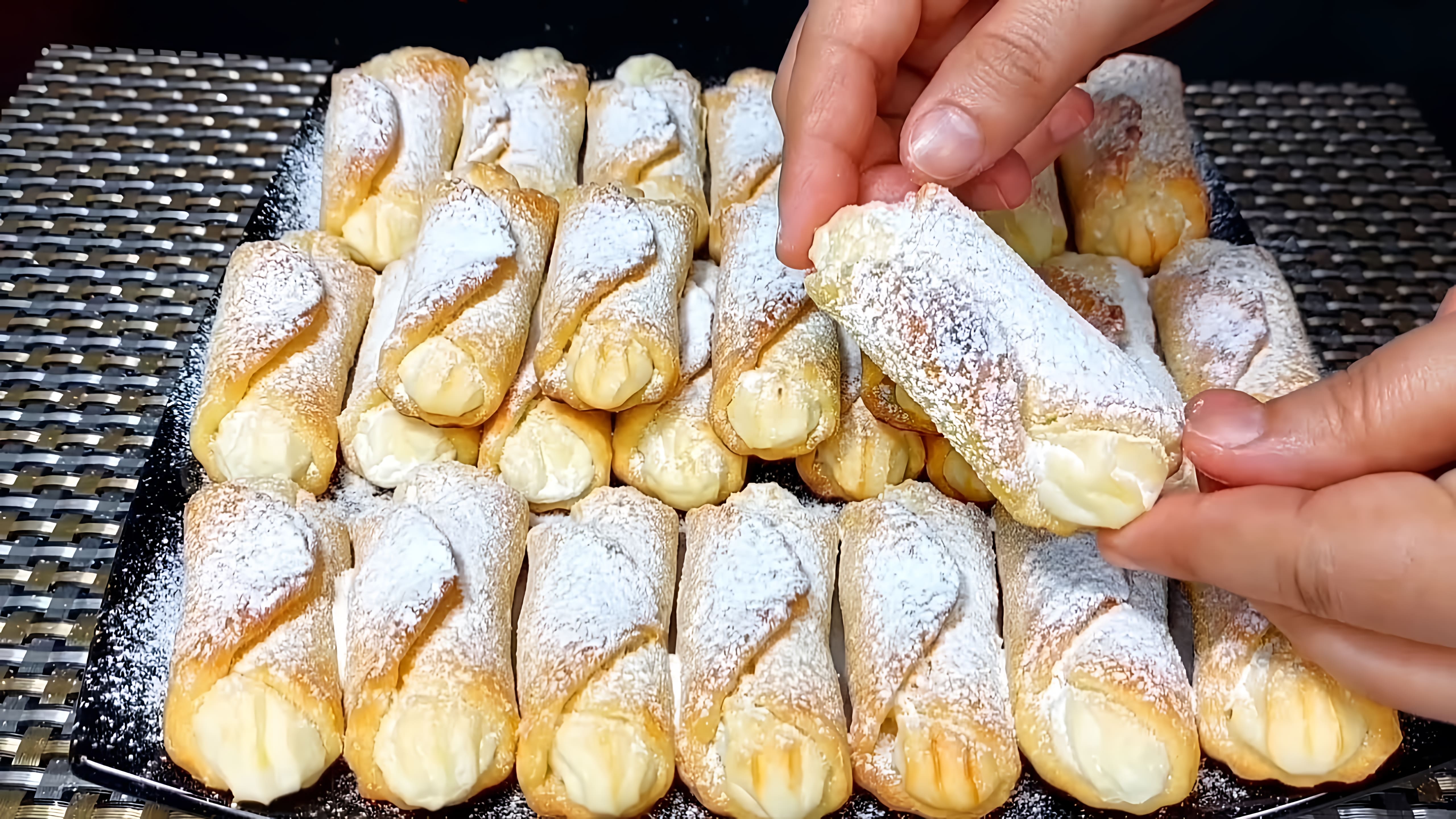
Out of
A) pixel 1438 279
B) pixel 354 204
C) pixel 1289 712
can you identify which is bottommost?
pixel 1289 712

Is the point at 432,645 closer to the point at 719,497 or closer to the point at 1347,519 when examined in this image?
the point at 719,497

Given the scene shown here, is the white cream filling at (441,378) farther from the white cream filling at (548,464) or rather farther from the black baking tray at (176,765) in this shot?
the black baking tray at (176,765)

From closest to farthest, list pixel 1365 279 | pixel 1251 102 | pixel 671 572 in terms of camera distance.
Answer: pixel 671 572 → pixel 1365 279 → pixel 1251 102

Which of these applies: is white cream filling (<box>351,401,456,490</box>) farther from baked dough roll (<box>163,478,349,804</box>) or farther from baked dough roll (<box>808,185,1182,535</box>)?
baked dough roll (<box>808,185,1182,535</box>)

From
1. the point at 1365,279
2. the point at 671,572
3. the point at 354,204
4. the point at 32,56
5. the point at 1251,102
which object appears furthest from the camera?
the point at 32,56

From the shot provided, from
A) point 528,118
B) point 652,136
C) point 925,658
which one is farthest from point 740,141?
point 925,658

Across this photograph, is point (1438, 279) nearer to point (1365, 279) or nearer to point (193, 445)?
point (1365, 279)

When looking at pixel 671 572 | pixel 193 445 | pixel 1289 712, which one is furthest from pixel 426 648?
pixel 1289 712
